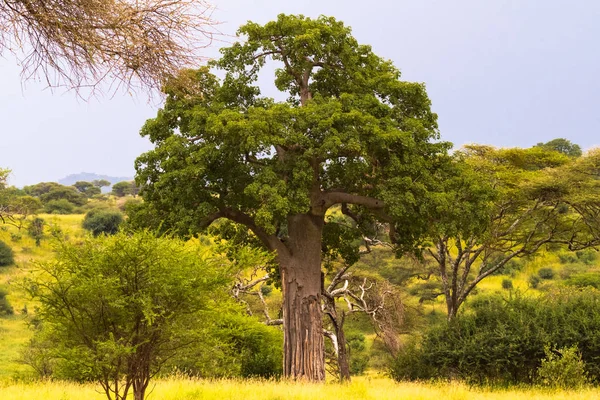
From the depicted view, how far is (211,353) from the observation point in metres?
10.1

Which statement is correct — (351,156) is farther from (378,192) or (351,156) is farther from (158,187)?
(158,187)

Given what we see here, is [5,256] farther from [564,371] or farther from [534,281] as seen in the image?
[564,371]

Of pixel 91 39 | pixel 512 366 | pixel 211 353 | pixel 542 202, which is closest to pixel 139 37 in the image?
pixel 91 39

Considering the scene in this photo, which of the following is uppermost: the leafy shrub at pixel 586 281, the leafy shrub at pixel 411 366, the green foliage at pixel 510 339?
the leafy shrub at pixel 586 281

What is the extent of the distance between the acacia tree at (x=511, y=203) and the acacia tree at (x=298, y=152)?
0.97 m

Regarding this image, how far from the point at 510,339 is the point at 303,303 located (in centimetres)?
563

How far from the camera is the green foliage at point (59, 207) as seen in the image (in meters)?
70.4

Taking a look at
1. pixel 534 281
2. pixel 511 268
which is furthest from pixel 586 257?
pixel 534 281

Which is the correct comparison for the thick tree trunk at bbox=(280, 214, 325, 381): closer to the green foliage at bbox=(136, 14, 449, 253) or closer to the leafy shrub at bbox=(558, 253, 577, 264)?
the green foliage at bbox=(136, 14, 449, 253)

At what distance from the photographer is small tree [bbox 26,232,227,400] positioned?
29.3 feet

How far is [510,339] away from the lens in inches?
675

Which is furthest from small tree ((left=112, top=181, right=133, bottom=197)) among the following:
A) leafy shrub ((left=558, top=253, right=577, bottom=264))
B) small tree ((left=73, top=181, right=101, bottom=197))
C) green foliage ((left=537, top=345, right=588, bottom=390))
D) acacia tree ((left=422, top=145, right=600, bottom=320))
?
green foliage ((left=537, top=345, right=588, bottom=390))

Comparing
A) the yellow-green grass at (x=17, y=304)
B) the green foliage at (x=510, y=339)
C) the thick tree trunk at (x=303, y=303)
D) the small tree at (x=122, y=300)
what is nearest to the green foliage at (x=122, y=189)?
the yellow-green grass at (x=17, y=304)

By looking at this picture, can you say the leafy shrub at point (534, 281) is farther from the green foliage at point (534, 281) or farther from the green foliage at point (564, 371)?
the green foliage at point (564, 371)
